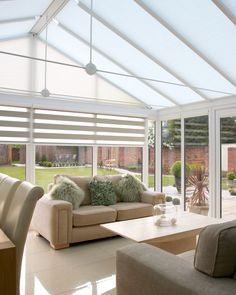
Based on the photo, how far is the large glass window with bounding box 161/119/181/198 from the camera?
5.82 metres

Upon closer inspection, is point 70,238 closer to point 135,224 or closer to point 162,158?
point 135,224

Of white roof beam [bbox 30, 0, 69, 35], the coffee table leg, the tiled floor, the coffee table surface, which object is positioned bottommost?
the tiled floor

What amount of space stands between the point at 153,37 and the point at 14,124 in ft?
8.90

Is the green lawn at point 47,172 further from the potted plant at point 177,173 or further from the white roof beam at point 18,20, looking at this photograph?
the white roof beam at point 18,20

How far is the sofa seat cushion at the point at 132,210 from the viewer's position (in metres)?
4.31

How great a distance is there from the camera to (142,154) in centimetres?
626

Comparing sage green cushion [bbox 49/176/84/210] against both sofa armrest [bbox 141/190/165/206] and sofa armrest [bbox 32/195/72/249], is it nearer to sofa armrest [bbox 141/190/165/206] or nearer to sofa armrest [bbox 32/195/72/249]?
sofa armrest [bbox 32/195/72/249]

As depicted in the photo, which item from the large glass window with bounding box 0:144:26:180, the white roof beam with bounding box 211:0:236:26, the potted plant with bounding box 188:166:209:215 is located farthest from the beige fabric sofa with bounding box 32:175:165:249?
the white roof beam with bounding box 211:0:236:26

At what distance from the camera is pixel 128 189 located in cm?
491

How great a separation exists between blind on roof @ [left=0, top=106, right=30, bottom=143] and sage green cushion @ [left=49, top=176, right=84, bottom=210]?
1167mm

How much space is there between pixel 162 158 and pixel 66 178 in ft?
8.62

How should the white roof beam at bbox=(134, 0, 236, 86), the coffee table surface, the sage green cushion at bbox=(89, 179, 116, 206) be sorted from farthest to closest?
the sage green cushion at bbox=(89, 179, 116, 206) < the white roof beam at bbox=(134, 0, 236, 86) < the coffee table surface

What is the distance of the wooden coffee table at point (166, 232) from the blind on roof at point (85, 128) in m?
2.42

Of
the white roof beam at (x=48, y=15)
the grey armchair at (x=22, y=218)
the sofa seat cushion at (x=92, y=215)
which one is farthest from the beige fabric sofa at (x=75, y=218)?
the white roof beam at (x=48, y=15)
